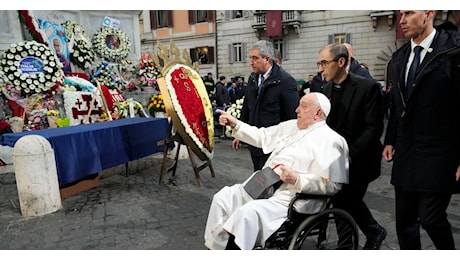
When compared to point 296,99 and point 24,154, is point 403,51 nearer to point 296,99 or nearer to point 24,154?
point 296,99

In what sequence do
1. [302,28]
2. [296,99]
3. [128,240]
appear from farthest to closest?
1. [302,28]
2. [296,99]
3. [128,240]

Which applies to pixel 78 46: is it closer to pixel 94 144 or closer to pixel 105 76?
pixel 105 76

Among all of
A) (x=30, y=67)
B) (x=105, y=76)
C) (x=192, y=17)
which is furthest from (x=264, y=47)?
(x=192, y=17)

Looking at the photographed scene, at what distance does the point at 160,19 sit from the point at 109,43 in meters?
16.8

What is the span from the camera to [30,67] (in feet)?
19.2

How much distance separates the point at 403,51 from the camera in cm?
212

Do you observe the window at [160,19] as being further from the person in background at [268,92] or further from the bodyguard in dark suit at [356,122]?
the bodyguard in dark suit at [356,122]

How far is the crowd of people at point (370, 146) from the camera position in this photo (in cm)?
187

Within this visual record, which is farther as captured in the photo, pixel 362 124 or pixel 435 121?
pixel 362 124

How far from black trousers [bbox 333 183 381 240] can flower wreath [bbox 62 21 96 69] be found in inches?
273

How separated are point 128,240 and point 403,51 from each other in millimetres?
2685

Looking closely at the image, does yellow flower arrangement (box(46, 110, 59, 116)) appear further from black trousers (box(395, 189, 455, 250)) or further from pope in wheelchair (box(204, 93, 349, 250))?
black trousers (box(395, 189, 455, 250))

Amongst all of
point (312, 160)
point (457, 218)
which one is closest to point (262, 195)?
point (312, 160)

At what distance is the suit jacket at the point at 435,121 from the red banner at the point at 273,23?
18578 mm
